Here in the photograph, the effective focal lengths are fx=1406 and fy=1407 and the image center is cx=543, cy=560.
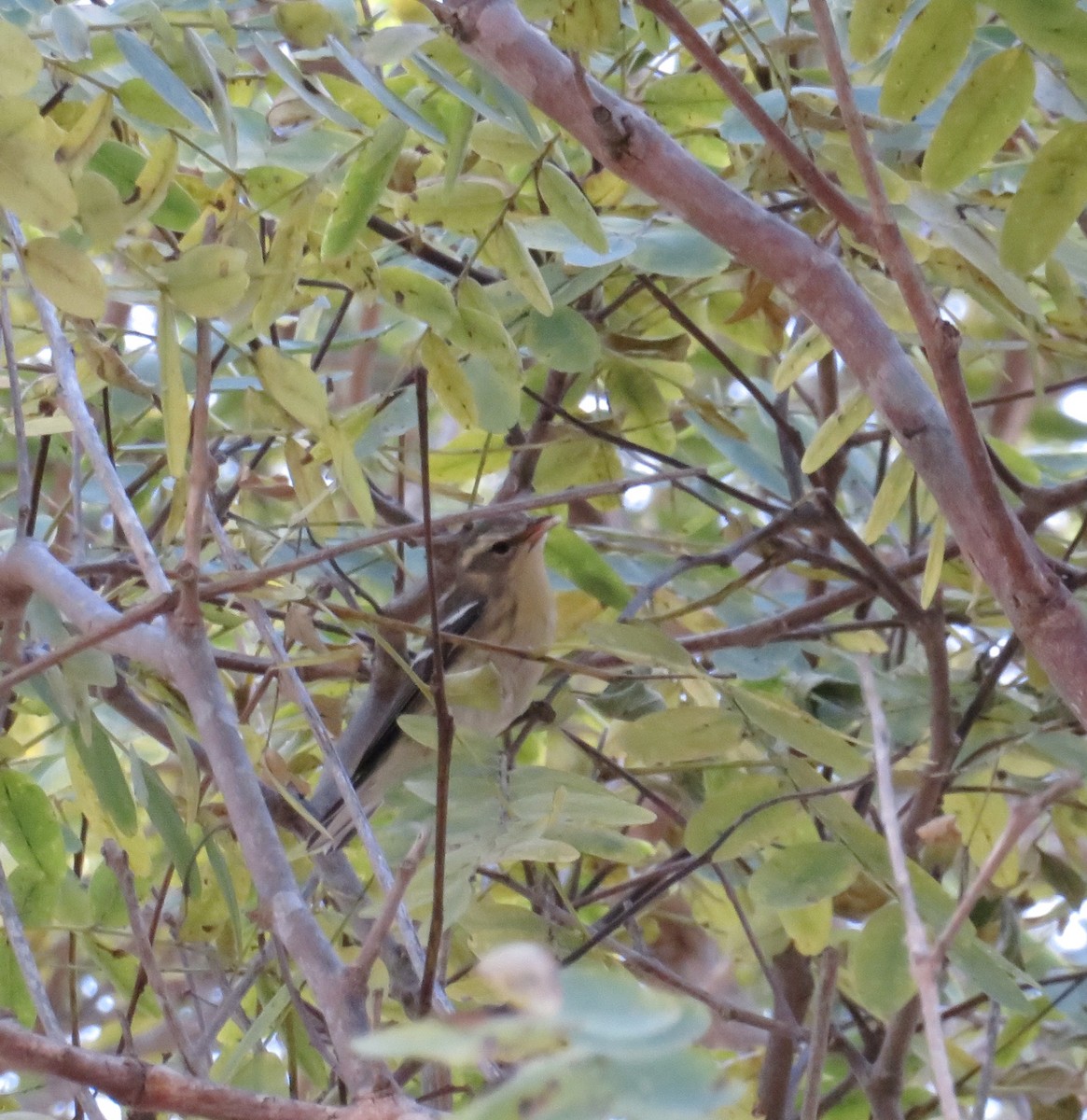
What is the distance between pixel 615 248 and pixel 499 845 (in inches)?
33.3

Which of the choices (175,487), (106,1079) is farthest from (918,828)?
(106,1079)

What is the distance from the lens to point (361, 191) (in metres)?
1.58

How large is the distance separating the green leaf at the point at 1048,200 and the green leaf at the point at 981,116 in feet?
0.18

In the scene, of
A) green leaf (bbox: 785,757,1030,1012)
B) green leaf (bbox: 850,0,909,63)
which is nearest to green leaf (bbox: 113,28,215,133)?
green leaf (bbox: 850,0,909,63)

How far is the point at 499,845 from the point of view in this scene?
148 cm

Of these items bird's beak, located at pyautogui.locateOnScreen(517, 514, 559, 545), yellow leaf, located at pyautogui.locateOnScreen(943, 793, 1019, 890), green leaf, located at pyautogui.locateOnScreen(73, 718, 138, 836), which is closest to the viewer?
green leaf, located at pyautogui.locateOnScreen(73, 718, 138, 836)

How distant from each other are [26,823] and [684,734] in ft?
2.98

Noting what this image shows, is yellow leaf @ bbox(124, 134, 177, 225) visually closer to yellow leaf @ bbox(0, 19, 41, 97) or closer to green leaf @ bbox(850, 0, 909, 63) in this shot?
yellow leaf @ bbox(0, 19, 41, 97)

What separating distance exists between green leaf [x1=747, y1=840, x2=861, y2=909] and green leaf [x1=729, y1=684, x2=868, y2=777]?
0.10 m

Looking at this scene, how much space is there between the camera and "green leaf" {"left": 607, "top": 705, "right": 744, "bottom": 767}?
1.81 metres

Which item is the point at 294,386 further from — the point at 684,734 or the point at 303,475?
the point at 684,734

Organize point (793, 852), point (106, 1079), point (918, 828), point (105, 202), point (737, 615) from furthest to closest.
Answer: point (737, 615)
point (918, 828)
point (793, 852)
point (105, 202)
point (106, 1079)

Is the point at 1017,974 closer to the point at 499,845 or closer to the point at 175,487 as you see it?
the point at 499,845

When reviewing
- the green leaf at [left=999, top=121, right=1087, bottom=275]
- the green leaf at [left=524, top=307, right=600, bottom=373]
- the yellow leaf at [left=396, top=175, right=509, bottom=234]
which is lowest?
the green leaf at [left=999, top=121, right=1087, bottom=275]
